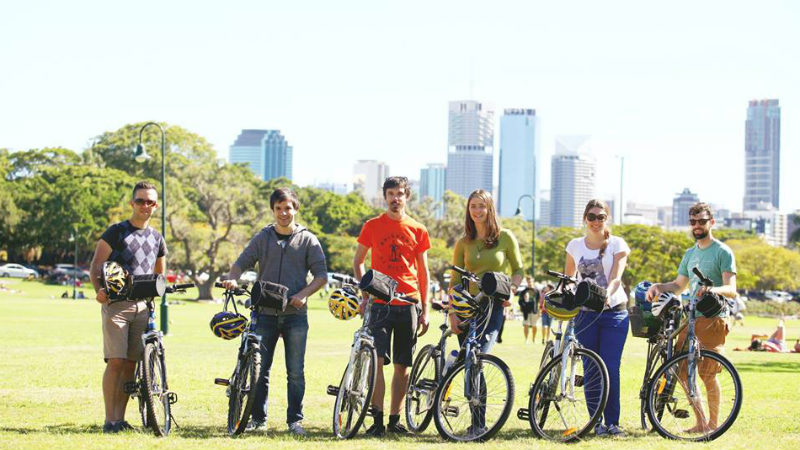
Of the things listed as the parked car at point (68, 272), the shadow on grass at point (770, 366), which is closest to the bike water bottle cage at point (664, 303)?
the shadow on grass at point (770, 366)

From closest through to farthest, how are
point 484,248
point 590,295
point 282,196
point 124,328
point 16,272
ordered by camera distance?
point 590,295 → point 124,328 → point 282,196 → point 484,248 → point 16,272

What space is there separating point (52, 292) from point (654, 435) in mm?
57219

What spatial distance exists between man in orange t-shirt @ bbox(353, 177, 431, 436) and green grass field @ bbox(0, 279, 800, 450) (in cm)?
42

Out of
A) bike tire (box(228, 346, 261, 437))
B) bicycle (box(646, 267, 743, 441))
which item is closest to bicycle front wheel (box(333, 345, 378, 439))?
bike tire (box(228, 346, 261, 437))

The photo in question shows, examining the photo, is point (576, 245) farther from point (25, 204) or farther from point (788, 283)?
point (788, 283)

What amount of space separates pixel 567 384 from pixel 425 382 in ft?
3.69

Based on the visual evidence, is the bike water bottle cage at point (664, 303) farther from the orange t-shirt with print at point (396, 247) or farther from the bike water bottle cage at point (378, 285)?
the bike water bottle cage at point (378, 285)

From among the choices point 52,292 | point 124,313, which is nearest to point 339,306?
point 124,313

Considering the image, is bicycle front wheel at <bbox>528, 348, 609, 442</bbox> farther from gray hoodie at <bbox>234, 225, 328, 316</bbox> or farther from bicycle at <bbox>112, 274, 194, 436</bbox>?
bicycle at <bbox>112, 274, 194, 436</bbox>

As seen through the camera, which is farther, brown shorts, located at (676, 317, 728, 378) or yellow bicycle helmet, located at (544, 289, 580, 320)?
brown shorts, located at (676, 317, 728, 378)

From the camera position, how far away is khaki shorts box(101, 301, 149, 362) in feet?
A: 28.5

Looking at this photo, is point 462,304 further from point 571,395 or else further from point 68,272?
point 68,272

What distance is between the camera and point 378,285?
8.48 metres

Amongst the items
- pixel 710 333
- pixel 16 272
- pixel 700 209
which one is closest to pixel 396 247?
pixel 700 209
